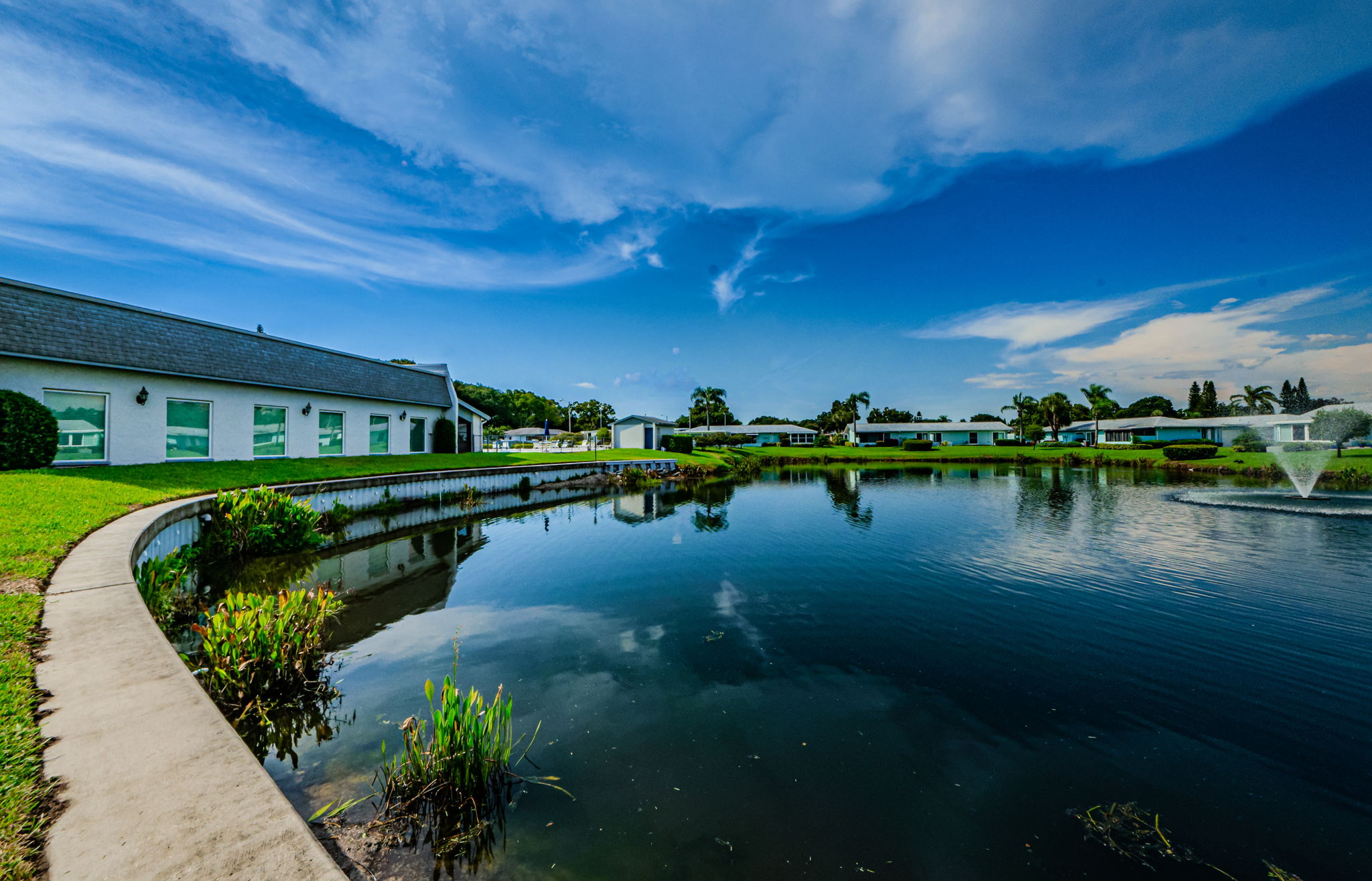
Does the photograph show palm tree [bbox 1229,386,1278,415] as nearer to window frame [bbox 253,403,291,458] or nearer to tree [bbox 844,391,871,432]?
tree [bbox 844,391,871,432]

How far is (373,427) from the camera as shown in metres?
23.9

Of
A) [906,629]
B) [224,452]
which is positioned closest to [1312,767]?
[906,629]

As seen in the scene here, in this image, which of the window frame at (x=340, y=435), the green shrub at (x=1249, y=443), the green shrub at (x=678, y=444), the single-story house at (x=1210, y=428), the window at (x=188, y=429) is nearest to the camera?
the window at (x=188, y=429)

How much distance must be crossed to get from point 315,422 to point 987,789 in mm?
23988

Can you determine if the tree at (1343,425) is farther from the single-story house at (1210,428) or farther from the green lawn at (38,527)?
the green lawn at (38,527)

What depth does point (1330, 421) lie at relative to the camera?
42.4 m

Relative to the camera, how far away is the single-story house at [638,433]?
158 ft

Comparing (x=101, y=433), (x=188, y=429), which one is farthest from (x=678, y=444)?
(x=101, y=433)

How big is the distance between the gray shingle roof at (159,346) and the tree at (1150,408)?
353ft

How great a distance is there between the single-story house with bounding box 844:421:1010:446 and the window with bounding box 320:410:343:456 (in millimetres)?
67919

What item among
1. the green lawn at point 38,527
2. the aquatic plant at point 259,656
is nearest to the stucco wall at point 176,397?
the green lawn at point 38,527

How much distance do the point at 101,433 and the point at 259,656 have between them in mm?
15587

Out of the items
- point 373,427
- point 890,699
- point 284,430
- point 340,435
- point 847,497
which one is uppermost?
point 373,427

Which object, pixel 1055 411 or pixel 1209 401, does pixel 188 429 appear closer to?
pixel 1055 411
